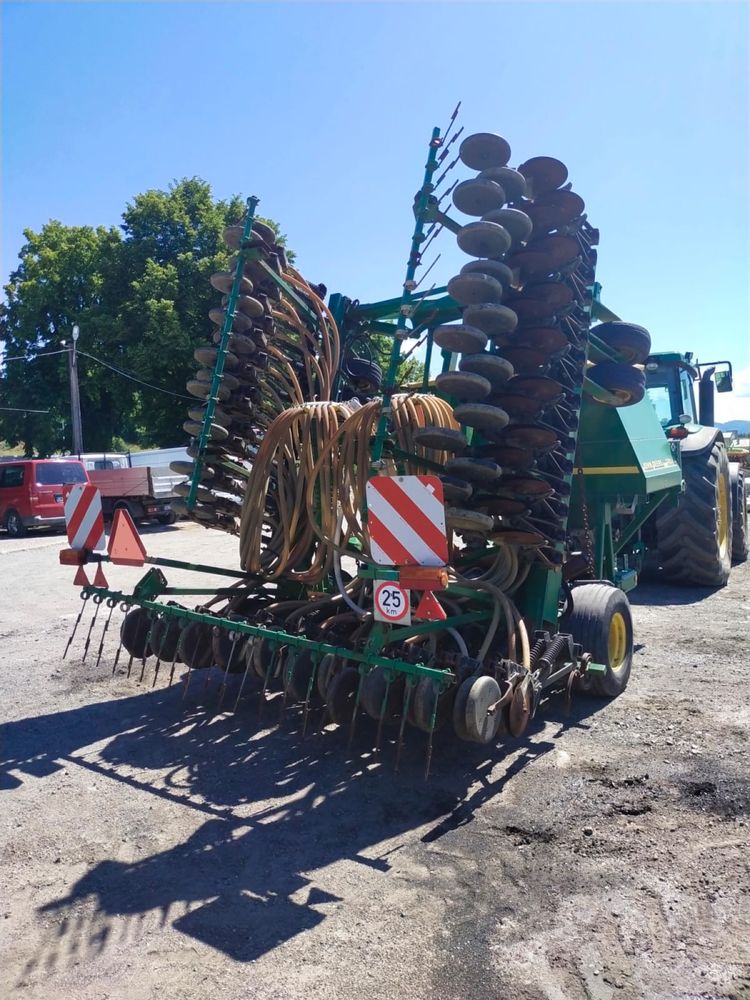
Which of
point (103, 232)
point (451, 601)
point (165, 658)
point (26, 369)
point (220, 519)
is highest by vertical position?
point (103, 232)

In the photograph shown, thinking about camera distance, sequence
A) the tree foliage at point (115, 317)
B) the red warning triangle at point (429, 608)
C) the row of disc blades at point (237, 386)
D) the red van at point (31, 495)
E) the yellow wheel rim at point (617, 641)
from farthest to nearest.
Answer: the tree foliage at point (115, 317) < the red van at point (31, 495) < the row of disc blades at point (237, 386) < the yellow wheel rim at point (617, 641) < the red warning triangle at point (429, 608)

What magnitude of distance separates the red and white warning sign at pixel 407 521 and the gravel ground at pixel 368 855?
3.62 feet

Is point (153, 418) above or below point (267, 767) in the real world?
above

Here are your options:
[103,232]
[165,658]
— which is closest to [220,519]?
[165,658]

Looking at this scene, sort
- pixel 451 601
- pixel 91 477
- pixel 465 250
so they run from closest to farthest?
1. pixel 465 250
2. pixel 451 601
3. pixel 91 477

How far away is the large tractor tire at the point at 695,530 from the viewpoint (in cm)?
803

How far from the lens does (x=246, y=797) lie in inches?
143

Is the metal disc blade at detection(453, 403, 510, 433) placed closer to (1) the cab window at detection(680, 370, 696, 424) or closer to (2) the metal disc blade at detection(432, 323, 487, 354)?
(2) the metal disc blade at detection(432, 323, 487, 354)

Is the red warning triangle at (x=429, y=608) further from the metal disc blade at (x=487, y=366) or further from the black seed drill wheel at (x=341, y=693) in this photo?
the metal disc blade at (x=487, y=366)

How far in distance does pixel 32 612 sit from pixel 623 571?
5.67m

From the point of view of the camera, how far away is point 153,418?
25188mm

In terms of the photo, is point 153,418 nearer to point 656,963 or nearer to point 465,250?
point 465,250

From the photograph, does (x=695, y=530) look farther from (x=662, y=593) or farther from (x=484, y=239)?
(x=484, y=239)

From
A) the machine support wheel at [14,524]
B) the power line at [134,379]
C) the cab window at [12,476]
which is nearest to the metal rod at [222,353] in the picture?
the machine support wheel at [14,524]
